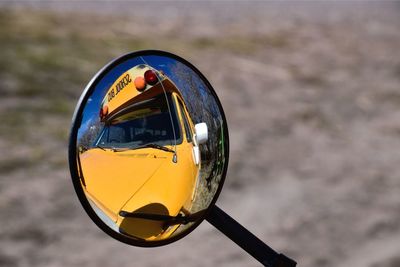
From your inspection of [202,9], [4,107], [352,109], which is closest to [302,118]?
[352,109]

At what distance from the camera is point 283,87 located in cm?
927

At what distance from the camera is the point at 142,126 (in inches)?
41.9

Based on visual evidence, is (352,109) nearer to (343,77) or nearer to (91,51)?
(343,77)

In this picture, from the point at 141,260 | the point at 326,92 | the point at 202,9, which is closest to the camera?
the point at 141,260

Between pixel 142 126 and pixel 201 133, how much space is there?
114mm

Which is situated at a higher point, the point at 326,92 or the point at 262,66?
the point at 262,66

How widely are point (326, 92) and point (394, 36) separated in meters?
5.64

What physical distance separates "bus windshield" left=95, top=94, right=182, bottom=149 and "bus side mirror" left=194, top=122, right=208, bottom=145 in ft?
0.11

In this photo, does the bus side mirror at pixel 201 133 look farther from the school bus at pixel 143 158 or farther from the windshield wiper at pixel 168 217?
the windshield wiper at pixel 168 217

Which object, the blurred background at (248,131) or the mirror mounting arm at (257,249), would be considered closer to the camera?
the mirror mounting arm at (257,249)

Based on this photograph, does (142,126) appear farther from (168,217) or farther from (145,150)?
(168,217)

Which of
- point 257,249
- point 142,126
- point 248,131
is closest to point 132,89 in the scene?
point 142,126

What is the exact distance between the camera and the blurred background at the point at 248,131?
14.9 feet

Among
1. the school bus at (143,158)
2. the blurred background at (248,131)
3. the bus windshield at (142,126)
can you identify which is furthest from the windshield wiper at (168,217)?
the blurred background at (248,131)
